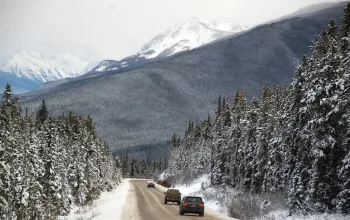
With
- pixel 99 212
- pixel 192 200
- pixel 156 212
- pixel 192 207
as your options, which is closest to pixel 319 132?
pixel 192 207

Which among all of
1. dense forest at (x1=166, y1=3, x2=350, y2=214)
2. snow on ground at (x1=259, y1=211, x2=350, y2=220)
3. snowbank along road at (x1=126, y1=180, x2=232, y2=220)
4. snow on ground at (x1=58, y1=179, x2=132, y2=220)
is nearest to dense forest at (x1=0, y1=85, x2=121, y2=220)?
snow on ground at (x1=58, y1=179, x2=132, y2=220)

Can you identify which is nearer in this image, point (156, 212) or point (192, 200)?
point (192, 200)

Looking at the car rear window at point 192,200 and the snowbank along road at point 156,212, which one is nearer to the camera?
the snowbank along road at point 156,212

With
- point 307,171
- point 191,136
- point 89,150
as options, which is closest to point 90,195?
point 89,150

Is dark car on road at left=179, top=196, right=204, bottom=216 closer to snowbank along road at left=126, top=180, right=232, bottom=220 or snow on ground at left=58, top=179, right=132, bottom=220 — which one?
snowbank along road at left=126, top=180, right=232, bottom=220

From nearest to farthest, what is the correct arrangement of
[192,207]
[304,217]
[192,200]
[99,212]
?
[304,217], [192,207], [192,200], [99,212]

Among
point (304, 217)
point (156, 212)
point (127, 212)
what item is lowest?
point (156, 212)

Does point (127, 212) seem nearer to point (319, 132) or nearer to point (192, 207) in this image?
point (192, 207)

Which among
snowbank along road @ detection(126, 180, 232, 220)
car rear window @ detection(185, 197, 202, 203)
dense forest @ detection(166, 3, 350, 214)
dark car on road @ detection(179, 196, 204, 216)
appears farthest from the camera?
car rear window @ detection(185, 197, 202, 203)

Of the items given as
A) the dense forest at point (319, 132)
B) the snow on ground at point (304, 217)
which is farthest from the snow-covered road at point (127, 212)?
the dense forest at point (319, 132)

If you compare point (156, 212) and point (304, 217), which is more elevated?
point (304, 217)

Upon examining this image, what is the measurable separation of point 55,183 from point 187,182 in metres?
62.0

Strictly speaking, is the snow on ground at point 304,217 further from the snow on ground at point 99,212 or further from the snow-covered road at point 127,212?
the snow on ground at point 99,212

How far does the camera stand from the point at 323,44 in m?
28.9
